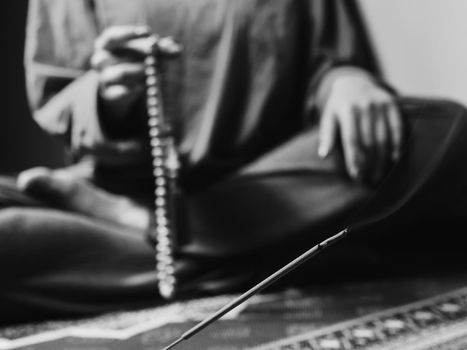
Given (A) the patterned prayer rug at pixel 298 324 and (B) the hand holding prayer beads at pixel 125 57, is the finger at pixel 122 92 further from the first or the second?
(A) the patterned prayer rug at pixel 298 324

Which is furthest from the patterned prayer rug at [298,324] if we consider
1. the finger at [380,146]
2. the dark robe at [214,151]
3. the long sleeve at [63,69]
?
the long sleeve at [63,69]

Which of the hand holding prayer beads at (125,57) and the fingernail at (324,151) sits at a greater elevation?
the hand holding prayer beads at (125,57)

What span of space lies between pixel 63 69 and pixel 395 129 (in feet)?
2.19

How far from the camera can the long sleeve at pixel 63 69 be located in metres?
1.04

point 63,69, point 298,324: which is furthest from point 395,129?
point 63,69

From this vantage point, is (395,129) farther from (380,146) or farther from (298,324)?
(298,324)

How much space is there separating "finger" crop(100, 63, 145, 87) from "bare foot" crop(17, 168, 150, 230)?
25 cm

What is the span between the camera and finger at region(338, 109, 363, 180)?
0.88m

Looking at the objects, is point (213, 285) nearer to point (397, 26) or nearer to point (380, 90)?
point (380, 90)

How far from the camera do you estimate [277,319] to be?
78 centimetres

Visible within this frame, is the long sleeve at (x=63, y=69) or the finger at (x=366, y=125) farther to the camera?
the long sleeve at (x=63, y=69)

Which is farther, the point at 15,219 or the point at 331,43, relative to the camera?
the point at 331,43

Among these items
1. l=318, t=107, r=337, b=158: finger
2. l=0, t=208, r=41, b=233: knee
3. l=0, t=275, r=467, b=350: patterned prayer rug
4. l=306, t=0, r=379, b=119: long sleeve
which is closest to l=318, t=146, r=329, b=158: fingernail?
l=318, t=107, r=337, b=158: finger

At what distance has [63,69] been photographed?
1235mm
